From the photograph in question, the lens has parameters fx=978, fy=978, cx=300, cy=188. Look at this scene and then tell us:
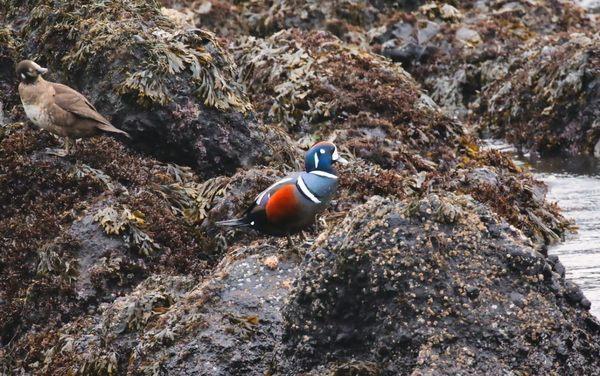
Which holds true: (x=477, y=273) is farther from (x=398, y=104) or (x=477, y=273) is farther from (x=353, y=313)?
(x=398, y=104)

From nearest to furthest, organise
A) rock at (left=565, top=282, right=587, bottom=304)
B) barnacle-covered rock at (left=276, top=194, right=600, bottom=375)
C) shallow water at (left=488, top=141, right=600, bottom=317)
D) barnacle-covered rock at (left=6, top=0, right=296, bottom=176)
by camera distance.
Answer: barnacle-covered rock at (left=276, top=194, right=600, bottom=375)
rock at (left=565, top=282, right=587, bottom=304)
shallow water at (left=488, top=141, right=600, bottom=317)
barnacle-covered rock at (left=6, top=0, right=296, bottom=176)

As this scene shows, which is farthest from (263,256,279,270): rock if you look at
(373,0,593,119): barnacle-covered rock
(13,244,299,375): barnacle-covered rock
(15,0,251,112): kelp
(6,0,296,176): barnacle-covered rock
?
(373,0,593,119): barnacle-covered rock

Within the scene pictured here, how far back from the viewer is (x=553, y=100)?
12.1 meters

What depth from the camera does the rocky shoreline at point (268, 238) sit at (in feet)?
15.0

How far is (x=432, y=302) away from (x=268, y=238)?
2.04m

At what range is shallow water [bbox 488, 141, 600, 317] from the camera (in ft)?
23.2

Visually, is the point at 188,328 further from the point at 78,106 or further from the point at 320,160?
the point at 78,106

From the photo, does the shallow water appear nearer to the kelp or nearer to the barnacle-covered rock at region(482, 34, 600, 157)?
the barnacle-covered rock at region(482, 34, 600, 157)

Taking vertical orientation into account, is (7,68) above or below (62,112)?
below

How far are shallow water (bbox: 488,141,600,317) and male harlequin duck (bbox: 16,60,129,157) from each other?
3523 mm

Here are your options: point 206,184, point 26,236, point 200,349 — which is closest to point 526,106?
point 206,184

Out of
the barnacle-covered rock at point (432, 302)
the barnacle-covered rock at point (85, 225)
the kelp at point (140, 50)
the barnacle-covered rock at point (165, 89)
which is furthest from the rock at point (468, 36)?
the barnacle-covered rock at point (432, 302)

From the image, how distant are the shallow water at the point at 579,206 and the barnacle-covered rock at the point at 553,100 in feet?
0.97

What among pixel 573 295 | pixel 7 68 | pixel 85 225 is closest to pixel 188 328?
pixel 85 225
